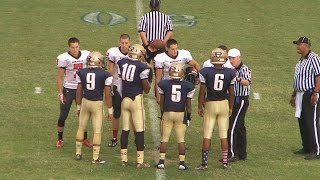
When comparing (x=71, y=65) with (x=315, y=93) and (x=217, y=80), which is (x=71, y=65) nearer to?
(x=217, y=80)

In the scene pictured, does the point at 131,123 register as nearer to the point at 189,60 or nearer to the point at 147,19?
the point at 189,60

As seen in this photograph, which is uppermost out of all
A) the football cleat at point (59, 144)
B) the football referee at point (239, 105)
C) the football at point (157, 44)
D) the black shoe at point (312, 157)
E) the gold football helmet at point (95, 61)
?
the football at point (157, 44)

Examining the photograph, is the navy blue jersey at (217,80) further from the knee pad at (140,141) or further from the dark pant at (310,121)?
the dark pant at (310,121)

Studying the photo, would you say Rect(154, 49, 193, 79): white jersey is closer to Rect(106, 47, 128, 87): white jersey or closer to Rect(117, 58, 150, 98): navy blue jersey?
Rect(106, 47, 128, 87): white jersey

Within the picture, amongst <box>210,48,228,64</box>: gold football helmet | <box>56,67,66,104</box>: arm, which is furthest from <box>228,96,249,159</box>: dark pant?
<box>56,67,66,104</box>: arm

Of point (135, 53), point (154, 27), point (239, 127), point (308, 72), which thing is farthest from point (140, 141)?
point (154, 27)

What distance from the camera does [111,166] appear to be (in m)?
11.3

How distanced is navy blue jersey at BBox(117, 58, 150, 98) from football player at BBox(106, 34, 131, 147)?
828mm

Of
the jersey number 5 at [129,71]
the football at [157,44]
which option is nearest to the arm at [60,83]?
the jersey number 5 at [129,71]

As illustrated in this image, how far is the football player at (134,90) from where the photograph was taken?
11.2m

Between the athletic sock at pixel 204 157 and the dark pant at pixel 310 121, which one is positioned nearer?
the athletic sock at pixel 204 157

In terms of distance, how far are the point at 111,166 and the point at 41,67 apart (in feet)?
20.4

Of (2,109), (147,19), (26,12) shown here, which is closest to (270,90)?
(147,19)

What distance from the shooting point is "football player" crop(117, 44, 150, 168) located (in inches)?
441
